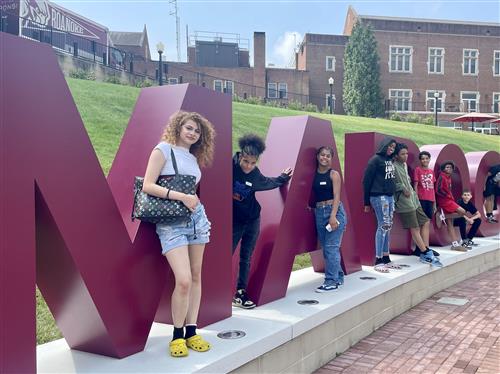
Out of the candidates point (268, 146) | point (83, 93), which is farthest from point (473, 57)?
point (268, 146)

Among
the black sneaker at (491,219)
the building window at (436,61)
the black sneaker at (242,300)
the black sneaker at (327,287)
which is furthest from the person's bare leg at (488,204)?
the building window at (436,61)

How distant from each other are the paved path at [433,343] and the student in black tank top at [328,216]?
72 cm

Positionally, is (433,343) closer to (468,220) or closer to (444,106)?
(468,220)

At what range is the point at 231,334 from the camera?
3582 millimetres

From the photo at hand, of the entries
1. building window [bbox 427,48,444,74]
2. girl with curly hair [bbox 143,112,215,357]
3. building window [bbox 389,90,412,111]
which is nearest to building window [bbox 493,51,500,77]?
building window [bbox 427,48,444,74]

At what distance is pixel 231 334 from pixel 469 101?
4324 cm

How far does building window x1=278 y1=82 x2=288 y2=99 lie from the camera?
3944 centimetres

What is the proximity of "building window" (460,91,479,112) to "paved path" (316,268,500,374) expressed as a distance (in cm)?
3898

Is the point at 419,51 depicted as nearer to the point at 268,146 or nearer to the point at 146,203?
the point at 268,146

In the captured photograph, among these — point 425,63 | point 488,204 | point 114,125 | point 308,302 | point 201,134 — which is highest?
point 425,63

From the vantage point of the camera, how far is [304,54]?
41531 millimetres

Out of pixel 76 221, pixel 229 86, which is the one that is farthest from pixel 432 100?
pixel 76 221

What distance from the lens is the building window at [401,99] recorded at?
133 ft

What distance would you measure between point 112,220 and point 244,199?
143 cm
